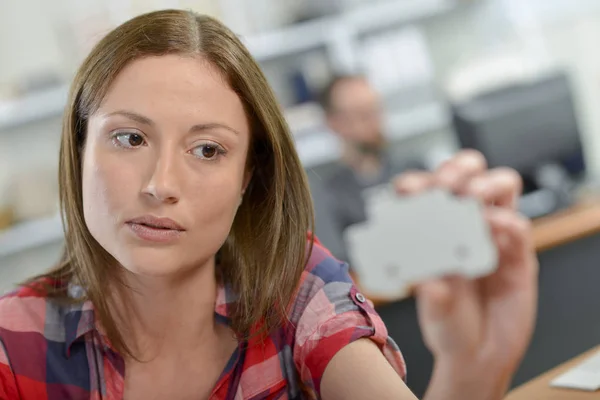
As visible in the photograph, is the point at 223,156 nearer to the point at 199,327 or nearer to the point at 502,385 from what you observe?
the point at 199,327

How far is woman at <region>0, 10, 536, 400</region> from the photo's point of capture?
82cm

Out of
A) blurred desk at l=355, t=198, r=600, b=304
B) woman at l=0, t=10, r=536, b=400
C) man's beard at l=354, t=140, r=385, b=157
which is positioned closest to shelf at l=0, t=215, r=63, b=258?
man's beard at l=354, t=140, r=385, b=157

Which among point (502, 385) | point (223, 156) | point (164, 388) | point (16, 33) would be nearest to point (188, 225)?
point (223, 156)

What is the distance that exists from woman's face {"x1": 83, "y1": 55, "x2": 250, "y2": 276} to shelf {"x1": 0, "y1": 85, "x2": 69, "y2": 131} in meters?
2.39

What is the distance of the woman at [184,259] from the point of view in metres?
0.82

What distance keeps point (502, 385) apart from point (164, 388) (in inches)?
21.8

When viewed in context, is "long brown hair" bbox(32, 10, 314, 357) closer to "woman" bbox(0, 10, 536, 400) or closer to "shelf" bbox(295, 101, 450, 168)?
"woman" bbox(0, 10, 536, 400)

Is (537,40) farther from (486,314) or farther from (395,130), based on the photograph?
(486,314)

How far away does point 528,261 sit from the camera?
5.07 ft

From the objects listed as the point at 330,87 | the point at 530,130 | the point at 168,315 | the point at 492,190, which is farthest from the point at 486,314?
the point at 330,87

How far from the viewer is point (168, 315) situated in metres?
0.94

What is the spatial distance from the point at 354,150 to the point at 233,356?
233cm

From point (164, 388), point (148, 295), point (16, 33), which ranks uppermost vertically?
point (16, 33)

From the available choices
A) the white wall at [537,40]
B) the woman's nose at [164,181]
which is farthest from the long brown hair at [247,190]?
the white wall at [537,40]
